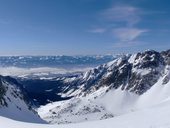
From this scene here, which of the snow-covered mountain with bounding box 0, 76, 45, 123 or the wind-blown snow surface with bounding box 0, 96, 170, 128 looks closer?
the wind-blown snow surface with bounding box 0, 96, 170, 128

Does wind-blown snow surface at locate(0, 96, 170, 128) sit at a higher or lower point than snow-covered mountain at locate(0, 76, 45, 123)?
higher

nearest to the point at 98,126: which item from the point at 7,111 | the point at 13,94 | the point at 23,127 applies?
the point at 23,127

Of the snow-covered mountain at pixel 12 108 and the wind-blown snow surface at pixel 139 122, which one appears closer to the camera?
the wind-blown snow surface at pixel 139 122

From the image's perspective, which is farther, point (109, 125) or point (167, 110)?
point (167, 110)

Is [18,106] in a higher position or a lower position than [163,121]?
lower

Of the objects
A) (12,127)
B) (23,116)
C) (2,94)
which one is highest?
(12,127)

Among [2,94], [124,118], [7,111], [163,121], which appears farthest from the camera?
[2,94]

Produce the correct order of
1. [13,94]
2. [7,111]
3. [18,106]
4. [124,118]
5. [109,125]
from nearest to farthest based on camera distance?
[109,125] < [124,118] < [7,111] < [18,106] < [13,94]

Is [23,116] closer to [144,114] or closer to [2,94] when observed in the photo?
[2,94]

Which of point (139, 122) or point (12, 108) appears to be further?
point (12, 108)

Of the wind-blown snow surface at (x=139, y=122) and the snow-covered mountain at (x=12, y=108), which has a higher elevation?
the wind-blown snow surface at (x=139, y=122)

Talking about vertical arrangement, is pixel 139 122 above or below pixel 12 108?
above
